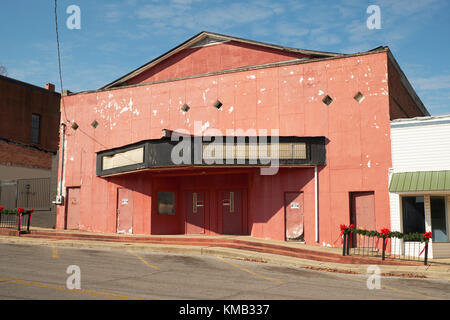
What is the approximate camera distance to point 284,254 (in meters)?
17.7

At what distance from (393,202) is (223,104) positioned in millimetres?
9596

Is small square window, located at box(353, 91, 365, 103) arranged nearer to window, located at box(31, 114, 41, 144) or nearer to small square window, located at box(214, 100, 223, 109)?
small square window, located at box(214, 100, 223, 109)

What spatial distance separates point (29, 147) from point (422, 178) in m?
29.3

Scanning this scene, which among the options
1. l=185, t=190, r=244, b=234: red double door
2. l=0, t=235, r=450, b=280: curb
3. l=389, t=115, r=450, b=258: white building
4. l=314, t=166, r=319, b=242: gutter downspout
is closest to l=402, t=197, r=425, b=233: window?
l=389, t=115, r=450, b=258: white building

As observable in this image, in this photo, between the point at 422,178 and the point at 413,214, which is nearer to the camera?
the point at 422,178

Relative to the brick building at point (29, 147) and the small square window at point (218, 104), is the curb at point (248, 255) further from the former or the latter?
the small square window at point (218, 104)

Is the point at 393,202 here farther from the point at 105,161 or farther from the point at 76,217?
the point at 76,217

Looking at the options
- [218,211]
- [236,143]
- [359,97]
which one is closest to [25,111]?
[218,211]

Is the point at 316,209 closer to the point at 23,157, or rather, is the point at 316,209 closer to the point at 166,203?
the point at 166,203

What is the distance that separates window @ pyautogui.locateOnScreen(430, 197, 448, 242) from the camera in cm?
1789

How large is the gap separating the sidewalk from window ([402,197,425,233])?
1.67m

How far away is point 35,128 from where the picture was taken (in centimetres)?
4088

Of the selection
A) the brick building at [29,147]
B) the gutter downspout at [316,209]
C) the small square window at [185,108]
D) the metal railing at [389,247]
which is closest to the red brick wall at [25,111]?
the brick building at [29,147]
